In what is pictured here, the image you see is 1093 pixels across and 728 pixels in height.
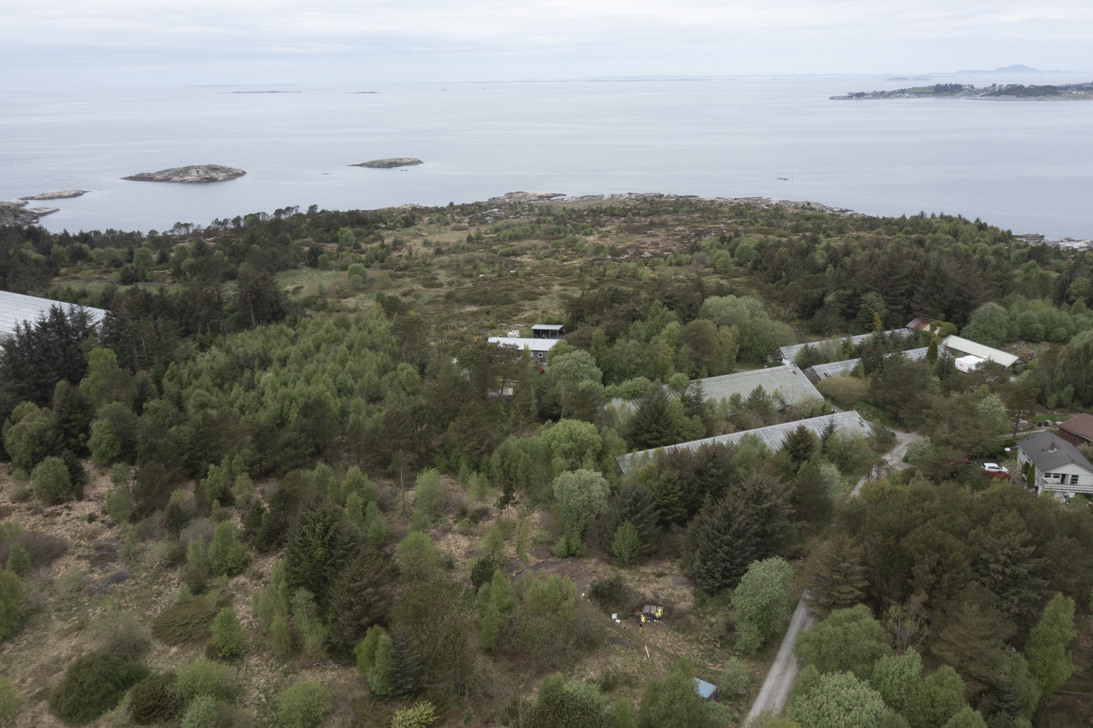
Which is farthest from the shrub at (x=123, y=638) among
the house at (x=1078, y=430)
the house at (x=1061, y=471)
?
the house at (x=1078, y=430)

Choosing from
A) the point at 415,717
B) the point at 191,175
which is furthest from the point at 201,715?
the point at 191,175

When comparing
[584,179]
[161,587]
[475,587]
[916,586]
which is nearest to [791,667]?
[916,586]

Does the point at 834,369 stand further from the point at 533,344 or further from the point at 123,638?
the point at 123,638

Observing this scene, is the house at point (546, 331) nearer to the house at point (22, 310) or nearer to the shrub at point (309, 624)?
the house at point (22, 310)

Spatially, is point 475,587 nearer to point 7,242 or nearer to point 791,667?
point 791,667

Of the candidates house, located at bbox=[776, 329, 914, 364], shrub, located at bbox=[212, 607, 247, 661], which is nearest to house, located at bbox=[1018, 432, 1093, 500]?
house, located at bbox=[776, 329, 914, 364]

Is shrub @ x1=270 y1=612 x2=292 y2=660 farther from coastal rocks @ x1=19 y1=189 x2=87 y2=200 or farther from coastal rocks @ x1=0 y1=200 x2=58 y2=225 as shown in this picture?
coastal rocks @ x1=19 y1=189 x2=87 y2=200
